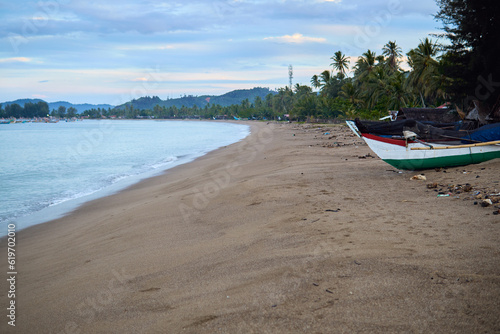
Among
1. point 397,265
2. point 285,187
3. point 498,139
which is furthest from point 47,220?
point 498,139

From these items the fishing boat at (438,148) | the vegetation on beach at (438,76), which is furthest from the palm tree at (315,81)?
the fishing boat at (438,148)

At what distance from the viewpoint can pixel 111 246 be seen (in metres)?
6.51

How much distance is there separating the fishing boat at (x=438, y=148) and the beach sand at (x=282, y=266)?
112 cm

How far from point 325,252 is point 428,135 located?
773 centimetres

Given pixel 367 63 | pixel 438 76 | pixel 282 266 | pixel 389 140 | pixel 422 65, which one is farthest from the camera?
pixel 367 63

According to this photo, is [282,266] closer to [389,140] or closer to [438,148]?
[389,140]

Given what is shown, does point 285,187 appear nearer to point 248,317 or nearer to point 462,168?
point 462,168

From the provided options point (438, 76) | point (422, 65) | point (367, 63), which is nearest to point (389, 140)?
point (438, 76)

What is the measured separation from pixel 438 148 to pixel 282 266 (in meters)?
7.29

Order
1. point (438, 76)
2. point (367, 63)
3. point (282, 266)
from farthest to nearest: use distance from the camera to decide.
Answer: point (367, 63) < point (438, 76) < point (282, 266)

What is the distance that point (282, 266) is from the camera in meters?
4.18

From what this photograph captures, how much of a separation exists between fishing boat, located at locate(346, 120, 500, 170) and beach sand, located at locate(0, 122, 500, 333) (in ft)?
3.67

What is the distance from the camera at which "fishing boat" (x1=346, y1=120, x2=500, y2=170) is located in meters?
9.51

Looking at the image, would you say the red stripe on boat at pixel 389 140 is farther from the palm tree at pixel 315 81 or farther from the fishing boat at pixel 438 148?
the palm tree at pixel 315 81
